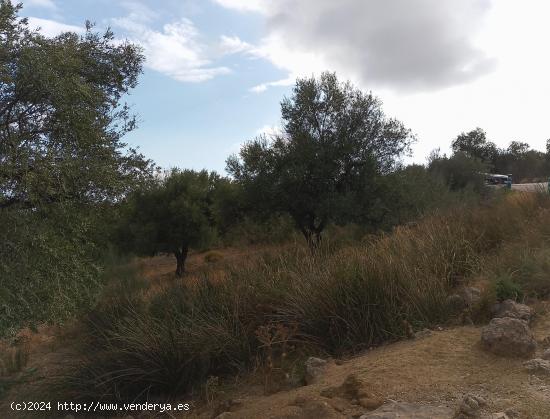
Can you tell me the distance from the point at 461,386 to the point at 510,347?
85 cm

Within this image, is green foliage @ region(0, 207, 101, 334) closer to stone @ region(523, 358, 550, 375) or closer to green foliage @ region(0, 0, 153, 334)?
green foliage @ region(0, 0, 153, 334)

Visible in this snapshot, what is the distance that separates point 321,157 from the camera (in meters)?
18.5

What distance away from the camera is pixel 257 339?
23.5ft

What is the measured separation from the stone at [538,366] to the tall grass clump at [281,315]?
196 cm

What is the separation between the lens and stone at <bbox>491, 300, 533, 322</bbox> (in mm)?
5965

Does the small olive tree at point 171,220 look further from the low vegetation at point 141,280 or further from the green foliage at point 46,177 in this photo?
the green foliage at point 46,177

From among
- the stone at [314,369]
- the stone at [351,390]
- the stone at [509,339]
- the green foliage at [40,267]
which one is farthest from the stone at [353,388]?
the green foliage at [40,267]

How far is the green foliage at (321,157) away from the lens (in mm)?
18516

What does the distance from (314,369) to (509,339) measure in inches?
79.5

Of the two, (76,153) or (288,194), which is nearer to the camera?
(76,153)

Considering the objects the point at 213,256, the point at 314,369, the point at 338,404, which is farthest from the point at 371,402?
the point at 213,256

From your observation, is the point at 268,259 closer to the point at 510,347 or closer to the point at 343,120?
the point at 510,347

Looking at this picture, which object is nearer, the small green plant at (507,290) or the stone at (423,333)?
the stone at (423,333)


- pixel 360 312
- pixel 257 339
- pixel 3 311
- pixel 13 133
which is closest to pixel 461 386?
pixel 360 312
